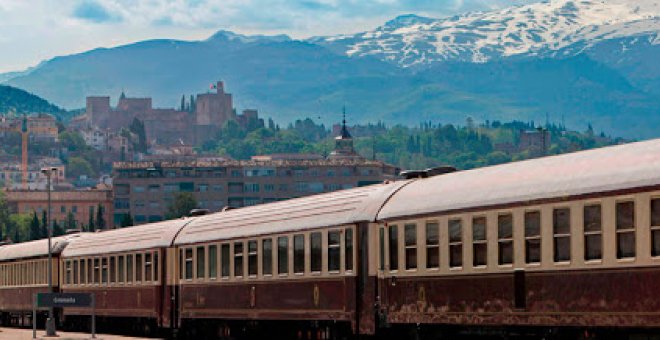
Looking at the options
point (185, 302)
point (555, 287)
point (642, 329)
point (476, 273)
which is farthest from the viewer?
point (185, 302)

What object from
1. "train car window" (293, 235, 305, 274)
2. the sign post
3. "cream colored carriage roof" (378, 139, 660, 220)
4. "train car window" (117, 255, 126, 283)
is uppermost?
"cream colored carriage roof" (378, 139, 660, 220)

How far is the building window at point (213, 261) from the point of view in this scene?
41094 mm

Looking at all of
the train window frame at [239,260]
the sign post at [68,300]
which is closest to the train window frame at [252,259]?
the train window frame at [239,260]

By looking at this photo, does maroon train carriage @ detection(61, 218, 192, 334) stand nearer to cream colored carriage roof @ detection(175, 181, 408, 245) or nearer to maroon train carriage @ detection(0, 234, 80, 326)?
cream colored carriage roof @ detection(175, 181, 408, 245)

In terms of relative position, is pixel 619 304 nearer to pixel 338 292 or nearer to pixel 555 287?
pixel 555 287

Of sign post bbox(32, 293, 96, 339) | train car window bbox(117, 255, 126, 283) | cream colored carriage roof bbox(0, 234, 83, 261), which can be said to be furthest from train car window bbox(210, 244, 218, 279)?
cream colored carriage roof bbox(0, 234, 83, 261)

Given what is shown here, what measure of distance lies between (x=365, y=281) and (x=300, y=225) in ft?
12.6

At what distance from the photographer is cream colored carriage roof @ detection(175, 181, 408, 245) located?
1256 inches

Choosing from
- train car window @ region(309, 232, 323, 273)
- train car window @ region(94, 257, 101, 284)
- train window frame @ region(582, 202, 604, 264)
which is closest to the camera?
train window frame @ region(582, 202, 604, 264)

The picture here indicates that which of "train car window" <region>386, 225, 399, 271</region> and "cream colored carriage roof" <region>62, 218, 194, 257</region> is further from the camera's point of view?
"cream colored carriage roof" <region>62, 218, 194, 257</region>

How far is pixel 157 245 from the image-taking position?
4731 centimetres

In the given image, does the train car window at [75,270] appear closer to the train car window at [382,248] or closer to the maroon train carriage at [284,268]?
the maroon train carriage at [284,268]

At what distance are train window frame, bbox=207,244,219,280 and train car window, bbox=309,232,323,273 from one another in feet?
23.5

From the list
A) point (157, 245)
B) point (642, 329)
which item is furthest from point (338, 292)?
point (157, 245)
